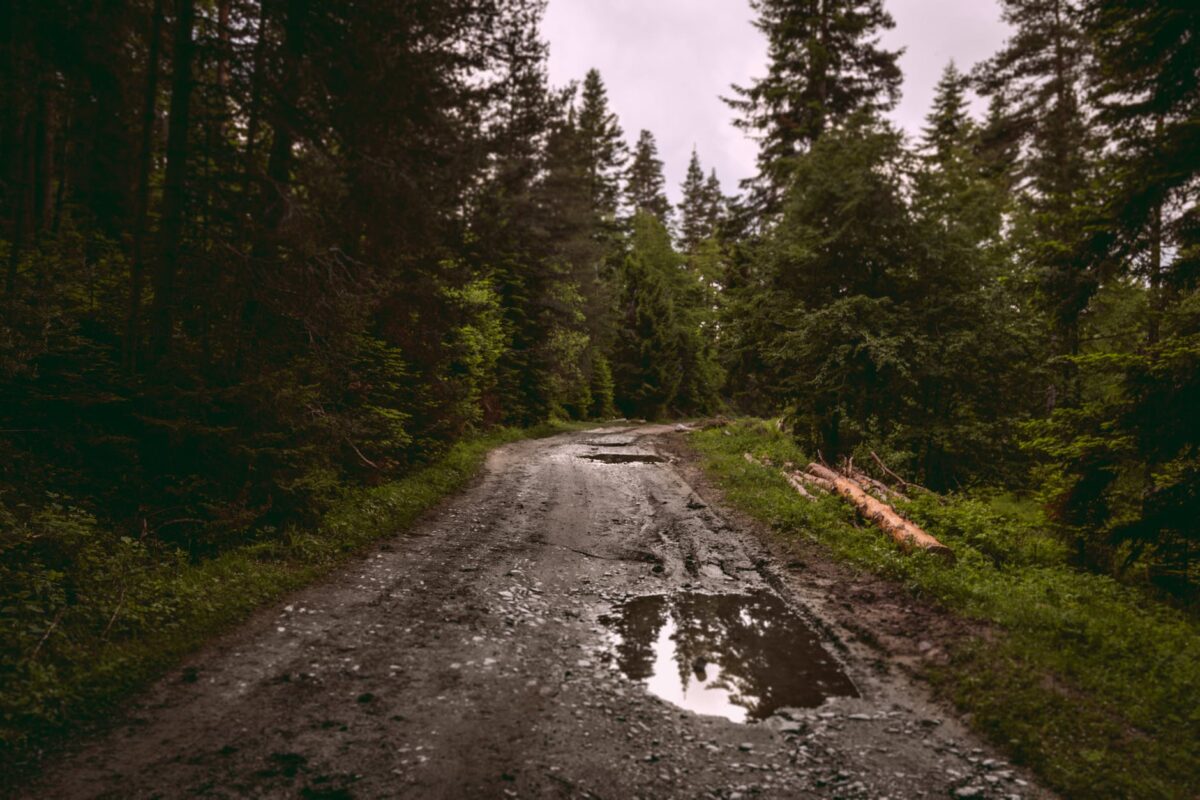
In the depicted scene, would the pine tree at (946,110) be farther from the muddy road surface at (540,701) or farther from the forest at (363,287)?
the muddy road surface at (540,701)

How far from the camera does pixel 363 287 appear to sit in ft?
28.9

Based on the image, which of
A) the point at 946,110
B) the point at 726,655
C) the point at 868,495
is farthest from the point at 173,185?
the point at 946,110

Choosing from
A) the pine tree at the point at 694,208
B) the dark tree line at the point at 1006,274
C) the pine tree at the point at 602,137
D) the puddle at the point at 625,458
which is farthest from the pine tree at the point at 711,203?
the puddle at the point at 625,458

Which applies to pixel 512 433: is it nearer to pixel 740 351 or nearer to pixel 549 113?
pixel 740 351

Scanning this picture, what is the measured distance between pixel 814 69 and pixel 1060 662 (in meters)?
21.4

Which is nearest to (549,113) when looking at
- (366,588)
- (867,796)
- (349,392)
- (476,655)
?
(349,392)

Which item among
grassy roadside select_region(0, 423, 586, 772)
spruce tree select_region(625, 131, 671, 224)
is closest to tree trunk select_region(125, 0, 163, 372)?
grassy roadside select_region(0, 423, 586, 772)

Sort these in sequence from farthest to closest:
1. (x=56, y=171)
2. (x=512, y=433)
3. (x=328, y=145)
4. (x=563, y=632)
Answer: (x=512, y=433)
(x=56, y=171)
(x=328, y=145)
(x=563, y=632)

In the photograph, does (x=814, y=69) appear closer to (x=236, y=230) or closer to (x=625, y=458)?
(x=625, y=458)

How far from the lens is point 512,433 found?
2350 cm

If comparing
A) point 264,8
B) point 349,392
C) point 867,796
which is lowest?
point 867,796

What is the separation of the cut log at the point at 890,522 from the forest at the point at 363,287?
58.7 inches

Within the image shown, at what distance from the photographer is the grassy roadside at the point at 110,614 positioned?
4.09m

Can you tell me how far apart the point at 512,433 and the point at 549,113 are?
49.2 feet
